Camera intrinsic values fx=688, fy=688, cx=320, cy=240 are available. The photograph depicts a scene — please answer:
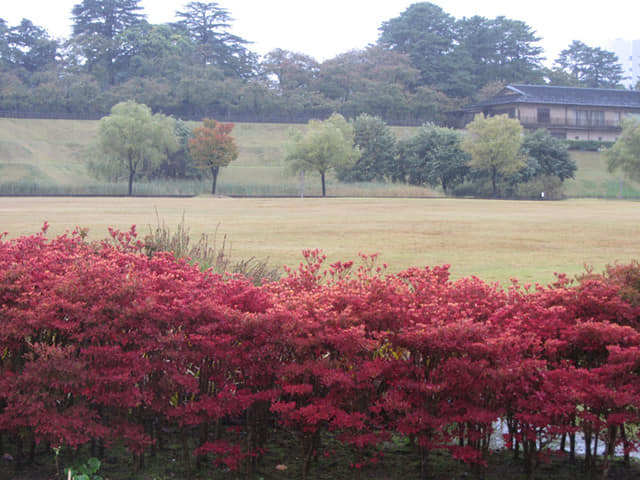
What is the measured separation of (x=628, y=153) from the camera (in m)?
66.6

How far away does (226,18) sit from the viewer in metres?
106

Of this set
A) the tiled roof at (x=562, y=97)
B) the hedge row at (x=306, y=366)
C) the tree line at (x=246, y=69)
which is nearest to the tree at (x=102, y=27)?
the tree line at (x=246, y=69)

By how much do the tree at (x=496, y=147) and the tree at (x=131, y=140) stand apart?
1191 inches

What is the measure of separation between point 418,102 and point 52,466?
96413mm

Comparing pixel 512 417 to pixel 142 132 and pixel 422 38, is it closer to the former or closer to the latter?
pixel 142 132

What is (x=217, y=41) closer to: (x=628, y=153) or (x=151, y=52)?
(x=151, y=52)

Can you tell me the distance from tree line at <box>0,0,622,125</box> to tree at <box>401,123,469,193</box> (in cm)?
2358

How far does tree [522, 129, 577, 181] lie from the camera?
68.6 m

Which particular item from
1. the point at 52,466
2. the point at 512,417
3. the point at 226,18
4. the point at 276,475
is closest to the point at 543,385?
the point at 512,417

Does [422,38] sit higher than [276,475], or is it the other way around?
[422,38]

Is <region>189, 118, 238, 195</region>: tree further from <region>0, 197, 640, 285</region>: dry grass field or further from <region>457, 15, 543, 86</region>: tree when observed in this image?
<region>457, 15, 543, 86</region>: tree

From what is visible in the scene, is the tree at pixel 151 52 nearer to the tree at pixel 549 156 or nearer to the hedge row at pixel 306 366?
the tree at pixel 549 156

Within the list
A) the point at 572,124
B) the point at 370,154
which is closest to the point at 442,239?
the point at 370,154

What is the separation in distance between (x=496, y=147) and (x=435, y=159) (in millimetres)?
7693
